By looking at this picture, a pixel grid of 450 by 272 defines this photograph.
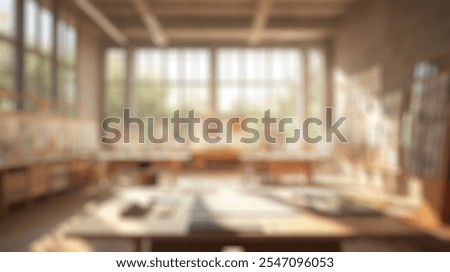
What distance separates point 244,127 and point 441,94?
7536 mm

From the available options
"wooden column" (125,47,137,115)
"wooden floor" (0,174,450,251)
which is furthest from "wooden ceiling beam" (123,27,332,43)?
"wooden floor" (0,174,450,251)

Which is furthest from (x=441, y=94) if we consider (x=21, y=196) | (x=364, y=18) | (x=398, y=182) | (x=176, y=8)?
(x=176, y=8)

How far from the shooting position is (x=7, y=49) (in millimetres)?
7004

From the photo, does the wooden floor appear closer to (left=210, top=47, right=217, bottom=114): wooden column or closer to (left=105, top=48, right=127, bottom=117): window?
(left=105, top=48, right=127, bottom=117): window

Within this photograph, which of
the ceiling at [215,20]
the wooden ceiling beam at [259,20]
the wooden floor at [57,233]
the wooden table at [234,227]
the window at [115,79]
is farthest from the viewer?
the window at [115,79]

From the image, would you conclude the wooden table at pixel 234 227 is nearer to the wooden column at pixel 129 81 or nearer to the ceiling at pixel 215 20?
the ceiling at pixel 215 20

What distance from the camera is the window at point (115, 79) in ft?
41.0

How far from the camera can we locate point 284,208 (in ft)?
8.33

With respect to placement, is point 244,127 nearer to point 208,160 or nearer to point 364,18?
point 208,160

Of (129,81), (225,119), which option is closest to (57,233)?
(225,119)

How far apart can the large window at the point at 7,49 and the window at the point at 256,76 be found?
256 inches

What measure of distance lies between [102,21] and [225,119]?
4.58m

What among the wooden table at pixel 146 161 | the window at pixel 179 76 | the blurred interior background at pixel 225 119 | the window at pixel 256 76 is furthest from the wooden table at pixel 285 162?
the window at pixel 179 76

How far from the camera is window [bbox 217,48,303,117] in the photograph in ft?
41.4
